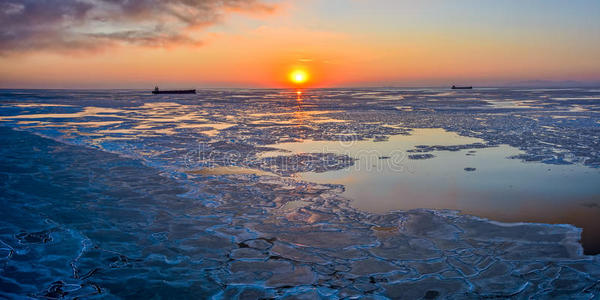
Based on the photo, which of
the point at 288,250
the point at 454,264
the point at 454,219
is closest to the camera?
the point at 454,264

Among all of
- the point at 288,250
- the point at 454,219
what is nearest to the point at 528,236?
the point at 454,219

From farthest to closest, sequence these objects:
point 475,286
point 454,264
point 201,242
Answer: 1. point 201,242
2. point 454,264
3. point 475,286

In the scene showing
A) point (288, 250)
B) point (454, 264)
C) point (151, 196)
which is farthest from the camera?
point (151, 196)

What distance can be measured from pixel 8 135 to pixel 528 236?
1948 cm

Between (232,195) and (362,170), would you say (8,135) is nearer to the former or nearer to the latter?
(232,195)

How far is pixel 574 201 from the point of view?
6.88m

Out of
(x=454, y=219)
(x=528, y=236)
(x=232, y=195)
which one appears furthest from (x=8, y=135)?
(x=528, y=236)

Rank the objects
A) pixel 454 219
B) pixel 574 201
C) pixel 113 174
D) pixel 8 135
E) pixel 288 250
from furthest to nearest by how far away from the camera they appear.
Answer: pixel 8 135
pixel 113 174
pixel 574 201
pixel 454 219
pixel 288 250

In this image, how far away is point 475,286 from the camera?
4059 millimetres

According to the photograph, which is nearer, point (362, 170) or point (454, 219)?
point (454, 219)

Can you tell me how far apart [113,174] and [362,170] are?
6.33 m

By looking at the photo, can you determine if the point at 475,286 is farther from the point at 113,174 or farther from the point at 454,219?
the point at 113,174

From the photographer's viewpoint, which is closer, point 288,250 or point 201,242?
point 288,250

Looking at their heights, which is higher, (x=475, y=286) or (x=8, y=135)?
(x=8, y=135)
